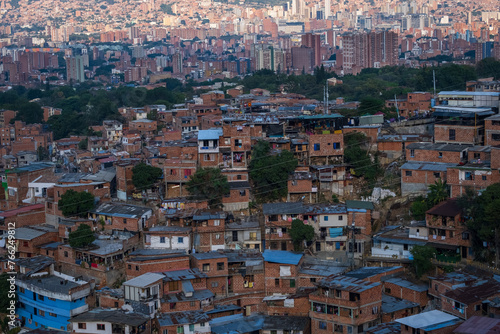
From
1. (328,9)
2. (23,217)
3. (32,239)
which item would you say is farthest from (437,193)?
(328,9)

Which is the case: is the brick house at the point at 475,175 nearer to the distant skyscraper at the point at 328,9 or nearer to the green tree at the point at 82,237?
the green tree at the point at 82,237

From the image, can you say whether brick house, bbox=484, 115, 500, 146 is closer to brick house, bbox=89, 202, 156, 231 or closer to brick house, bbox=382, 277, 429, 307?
brick house, bbox=382, 277, 429, 307

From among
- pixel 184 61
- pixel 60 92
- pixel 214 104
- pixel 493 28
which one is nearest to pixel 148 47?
pixel 184 61

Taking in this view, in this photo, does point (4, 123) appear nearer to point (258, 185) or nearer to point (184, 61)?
point (258, 185)

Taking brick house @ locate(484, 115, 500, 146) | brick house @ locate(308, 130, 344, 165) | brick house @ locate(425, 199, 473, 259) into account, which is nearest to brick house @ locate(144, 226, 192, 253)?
brick house @ locate(308, 130, 344, 165)

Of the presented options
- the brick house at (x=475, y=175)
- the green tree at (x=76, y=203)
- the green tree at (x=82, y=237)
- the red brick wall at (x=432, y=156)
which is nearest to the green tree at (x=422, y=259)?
the brick house at (x=475, y=175)

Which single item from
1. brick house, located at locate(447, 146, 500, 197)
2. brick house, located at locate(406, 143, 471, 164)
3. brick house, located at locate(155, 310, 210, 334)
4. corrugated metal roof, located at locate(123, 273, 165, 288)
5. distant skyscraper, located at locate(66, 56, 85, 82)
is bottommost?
brick house, located at locate(155, 310, 210, 334)
